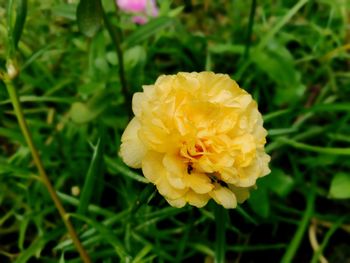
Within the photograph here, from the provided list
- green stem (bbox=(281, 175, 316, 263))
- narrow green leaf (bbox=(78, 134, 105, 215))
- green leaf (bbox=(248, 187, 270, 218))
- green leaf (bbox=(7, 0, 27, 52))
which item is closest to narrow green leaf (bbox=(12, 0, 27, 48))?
green leaf (bbox=(7, 0, 27, 52))

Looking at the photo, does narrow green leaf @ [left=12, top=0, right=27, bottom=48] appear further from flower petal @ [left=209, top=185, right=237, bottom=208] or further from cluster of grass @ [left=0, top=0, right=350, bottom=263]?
flower petal @ [left=209, top=185, right=237, bottom=208]

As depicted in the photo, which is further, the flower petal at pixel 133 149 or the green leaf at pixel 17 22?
the green leaf at pixel 17 22

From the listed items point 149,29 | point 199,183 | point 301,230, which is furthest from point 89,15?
point 301,230

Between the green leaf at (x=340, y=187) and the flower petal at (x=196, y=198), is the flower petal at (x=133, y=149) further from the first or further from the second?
the green leaf at (x=340, y=187)

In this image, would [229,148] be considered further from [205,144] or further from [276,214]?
[276,214]

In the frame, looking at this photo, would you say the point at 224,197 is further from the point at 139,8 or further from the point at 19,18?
the point at 139,8

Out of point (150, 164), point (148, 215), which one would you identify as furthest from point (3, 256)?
point (150, 164)

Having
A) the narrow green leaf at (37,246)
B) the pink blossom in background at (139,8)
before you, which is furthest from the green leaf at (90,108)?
the pink blossom in background at (139,8)
